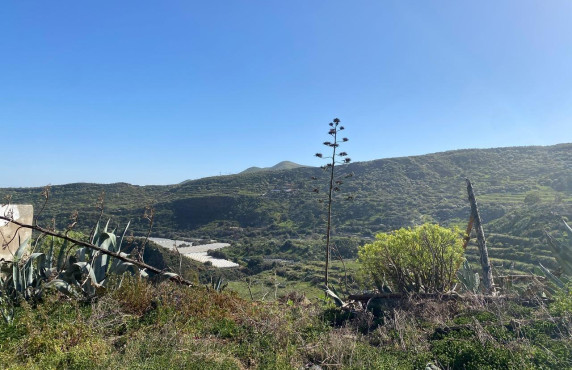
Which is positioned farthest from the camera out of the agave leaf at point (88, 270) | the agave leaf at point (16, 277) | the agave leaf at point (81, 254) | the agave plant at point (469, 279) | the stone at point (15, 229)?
the agave plant at point (469, 279)

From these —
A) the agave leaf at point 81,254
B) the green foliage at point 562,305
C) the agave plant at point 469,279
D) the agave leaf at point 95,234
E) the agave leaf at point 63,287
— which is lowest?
the agave plant at point 469,279

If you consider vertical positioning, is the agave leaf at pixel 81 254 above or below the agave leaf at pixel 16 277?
above

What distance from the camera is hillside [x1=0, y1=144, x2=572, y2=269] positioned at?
56.3 meters

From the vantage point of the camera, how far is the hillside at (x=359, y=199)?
185ft

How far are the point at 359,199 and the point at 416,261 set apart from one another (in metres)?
70.8

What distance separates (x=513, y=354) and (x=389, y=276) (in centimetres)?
271

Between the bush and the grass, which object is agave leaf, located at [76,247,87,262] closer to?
the grass

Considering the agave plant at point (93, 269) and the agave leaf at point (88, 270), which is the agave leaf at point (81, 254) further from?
the agave leaf at point (88, 270)

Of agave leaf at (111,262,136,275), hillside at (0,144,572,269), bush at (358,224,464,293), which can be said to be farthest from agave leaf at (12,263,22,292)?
hillside at (0,144,572,269)

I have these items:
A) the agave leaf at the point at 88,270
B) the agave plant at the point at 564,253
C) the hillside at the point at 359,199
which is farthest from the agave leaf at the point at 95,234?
the hillside at the point at 359,199

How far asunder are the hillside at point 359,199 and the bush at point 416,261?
43504mm

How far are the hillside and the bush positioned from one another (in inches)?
1713

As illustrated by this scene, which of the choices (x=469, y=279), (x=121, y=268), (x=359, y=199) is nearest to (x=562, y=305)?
(x=469, y=279)

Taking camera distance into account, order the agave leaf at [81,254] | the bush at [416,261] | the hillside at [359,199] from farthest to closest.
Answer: the hillside at [359,199]
the bush at [416,261]
the agave leaf at [81,254]
